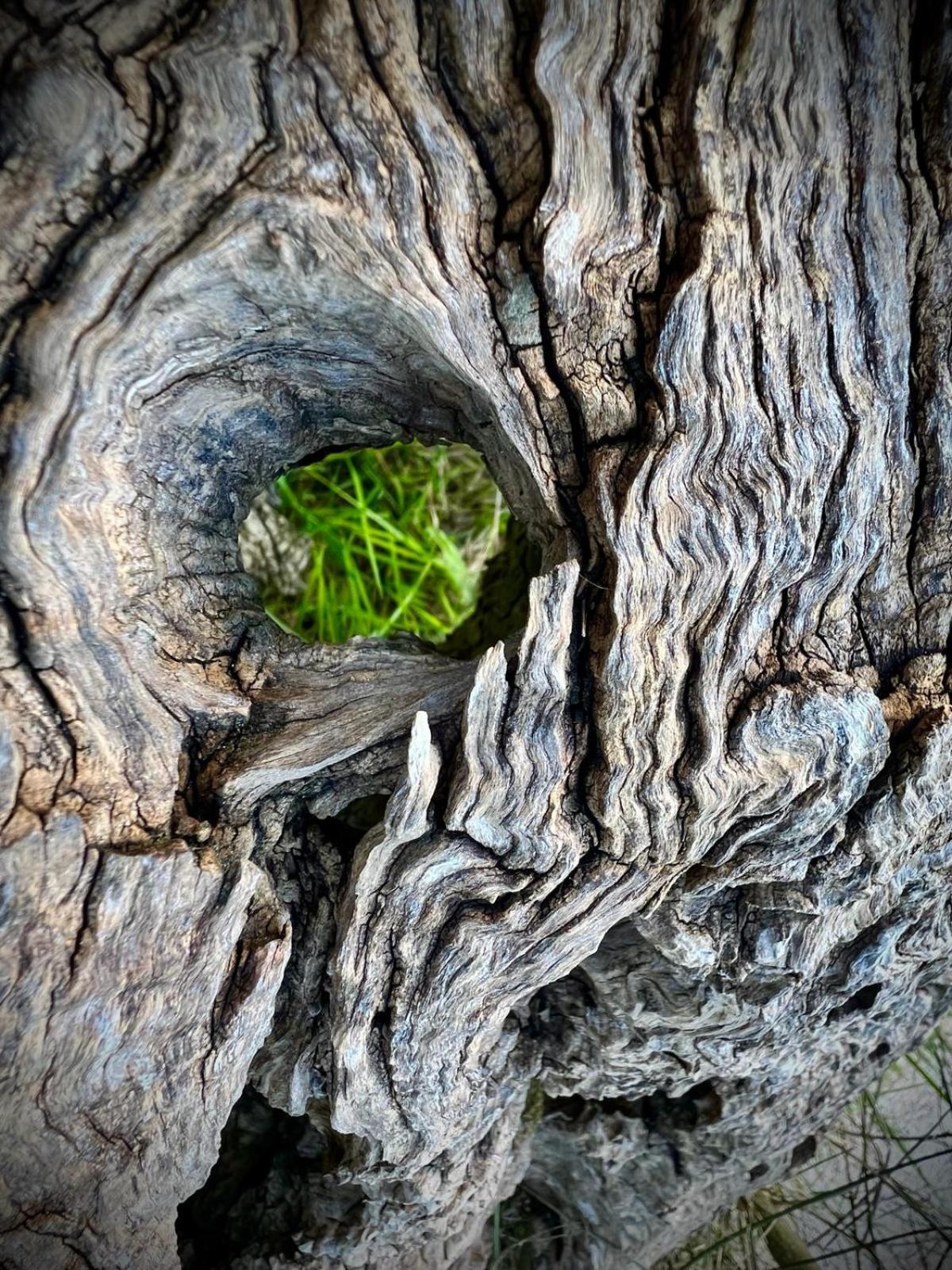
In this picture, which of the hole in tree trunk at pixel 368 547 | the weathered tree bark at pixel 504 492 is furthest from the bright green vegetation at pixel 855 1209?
the hole in tree trunk at pixel 368 547

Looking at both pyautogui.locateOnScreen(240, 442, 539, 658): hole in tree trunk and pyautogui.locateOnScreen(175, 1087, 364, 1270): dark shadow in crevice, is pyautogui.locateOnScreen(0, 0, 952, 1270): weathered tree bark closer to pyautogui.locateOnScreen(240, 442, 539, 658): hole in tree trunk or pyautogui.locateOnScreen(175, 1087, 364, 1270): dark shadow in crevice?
pyautogui.locateOnScreen(175, 1087, 364, 1270): dark shadow in crevice

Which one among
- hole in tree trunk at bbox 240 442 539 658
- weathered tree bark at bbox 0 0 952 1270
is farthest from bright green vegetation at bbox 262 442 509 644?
weathered tree bark at bbox 0 0 952 1270

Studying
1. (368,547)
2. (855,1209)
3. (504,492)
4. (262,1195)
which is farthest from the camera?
(368,547)

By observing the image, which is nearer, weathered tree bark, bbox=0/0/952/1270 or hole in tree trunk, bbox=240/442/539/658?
weathered tree bark, bbox=0/0/952/1270

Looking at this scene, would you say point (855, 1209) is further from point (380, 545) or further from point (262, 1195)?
point (380, 545)

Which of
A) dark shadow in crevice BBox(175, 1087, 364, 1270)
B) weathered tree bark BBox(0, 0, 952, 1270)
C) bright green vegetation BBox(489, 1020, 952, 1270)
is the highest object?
weathered tree bark BBox(0, 0, 952, 1270)

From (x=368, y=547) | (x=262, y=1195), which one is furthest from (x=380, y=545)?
(x=262, y=1195)
